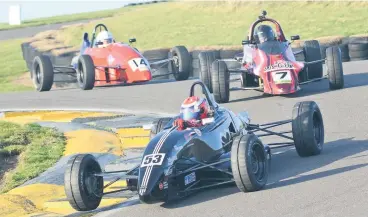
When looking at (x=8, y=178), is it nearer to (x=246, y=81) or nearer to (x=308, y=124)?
(x=308, y=124)

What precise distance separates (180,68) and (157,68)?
0.62 meters

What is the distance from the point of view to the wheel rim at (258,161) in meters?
10.2

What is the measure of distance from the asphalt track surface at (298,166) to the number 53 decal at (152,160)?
45 cm

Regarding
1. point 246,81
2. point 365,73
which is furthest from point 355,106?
point 365,73

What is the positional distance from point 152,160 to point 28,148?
15.9 feet

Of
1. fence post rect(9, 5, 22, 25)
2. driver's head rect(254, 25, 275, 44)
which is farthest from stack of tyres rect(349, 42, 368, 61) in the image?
fence post rect(9, 5, 22, 25)

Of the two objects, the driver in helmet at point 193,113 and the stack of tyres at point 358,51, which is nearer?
the driver in helmet at point 193,113

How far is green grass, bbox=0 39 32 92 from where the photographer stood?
27.4 metres

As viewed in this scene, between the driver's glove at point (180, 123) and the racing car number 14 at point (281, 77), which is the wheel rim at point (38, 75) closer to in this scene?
the racing car number 14 at point (281, 77)

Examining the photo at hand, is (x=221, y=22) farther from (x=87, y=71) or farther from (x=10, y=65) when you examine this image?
(x=87, y=71)

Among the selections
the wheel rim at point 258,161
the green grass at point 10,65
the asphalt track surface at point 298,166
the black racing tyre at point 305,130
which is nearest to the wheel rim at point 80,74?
the asphalt track surface at point 298,166

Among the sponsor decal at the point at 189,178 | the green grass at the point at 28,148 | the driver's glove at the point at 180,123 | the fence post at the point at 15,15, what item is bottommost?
the green grass at the point at 28,148

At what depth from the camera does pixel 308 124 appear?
1135cm

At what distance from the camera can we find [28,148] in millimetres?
14273
